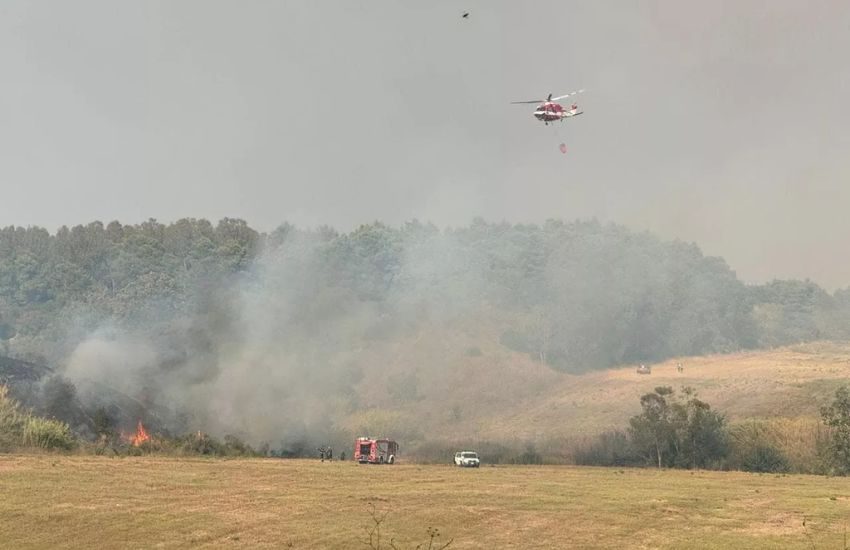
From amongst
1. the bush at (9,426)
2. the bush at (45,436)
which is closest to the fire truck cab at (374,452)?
the bush at (45,436)

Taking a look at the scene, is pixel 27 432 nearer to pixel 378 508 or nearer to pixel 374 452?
pixel 374 452

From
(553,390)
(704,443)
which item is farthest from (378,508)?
(553,390)

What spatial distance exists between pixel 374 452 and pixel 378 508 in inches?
1389

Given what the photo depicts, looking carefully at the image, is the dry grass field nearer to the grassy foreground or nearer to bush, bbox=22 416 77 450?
the grassy foreground

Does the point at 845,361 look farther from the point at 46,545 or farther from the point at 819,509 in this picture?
the point at 46,545

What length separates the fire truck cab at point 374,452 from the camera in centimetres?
6969

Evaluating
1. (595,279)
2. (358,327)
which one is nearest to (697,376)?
(595,279)

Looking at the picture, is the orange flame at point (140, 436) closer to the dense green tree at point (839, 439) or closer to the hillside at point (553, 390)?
the hillside at point (553, 390)

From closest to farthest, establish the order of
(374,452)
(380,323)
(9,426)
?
(9,426) → (374,452) → (380,323)

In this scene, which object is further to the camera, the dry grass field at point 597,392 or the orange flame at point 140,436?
the dry grass field at point 597,392

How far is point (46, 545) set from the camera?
27531mm

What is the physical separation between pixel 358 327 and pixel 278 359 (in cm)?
2195

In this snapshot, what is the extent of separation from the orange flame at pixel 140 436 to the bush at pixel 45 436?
26.6ft

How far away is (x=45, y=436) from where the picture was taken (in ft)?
189
